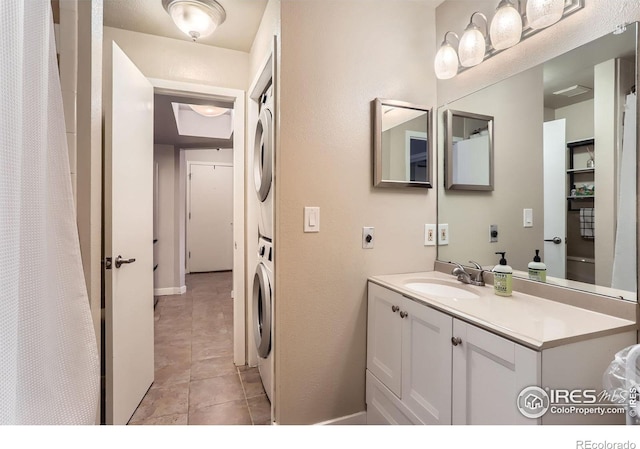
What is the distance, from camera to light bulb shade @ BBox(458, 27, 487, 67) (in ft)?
4.75

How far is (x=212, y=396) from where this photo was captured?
1.90 m

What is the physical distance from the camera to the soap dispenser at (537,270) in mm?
1240

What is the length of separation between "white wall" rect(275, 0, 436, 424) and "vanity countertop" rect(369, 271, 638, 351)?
1.31ft

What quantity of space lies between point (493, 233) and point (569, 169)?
454 mm

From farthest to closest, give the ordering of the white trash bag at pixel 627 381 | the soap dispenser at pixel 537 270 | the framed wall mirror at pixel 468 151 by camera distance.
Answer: the framed wall mirror at pixel 468 151 < the soap dispenser at pixel 537 270 < the white trash bag at pixel 627 381

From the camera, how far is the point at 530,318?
0.96 metres

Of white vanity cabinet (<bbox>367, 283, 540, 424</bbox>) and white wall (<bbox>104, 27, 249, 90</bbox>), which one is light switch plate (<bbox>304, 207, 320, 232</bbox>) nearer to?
white vanity cabinet (<bbox>367, 283, 540, 424</bbox>)

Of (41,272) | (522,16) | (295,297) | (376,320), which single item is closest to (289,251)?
(295,297)

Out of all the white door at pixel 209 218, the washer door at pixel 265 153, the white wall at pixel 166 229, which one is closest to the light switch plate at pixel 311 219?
the washer door at pixel 265 153

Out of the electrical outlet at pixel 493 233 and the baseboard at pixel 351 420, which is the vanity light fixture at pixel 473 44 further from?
the baseboard at pixel 351 420

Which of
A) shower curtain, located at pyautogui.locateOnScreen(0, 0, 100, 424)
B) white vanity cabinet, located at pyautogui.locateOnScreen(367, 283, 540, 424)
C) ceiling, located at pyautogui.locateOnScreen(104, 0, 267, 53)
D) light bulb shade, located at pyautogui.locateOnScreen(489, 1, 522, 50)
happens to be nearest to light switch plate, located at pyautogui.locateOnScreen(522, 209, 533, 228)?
white vanity cabinet, located at pyautogui.locateOnScreen(367, 283, 540, 424)

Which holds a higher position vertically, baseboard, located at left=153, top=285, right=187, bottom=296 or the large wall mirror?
the large wall mirror

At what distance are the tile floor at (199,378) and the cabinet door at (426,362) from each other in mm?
948

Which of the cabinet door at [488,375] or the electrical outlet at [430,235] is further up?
the electrical outlet at [430,235]
